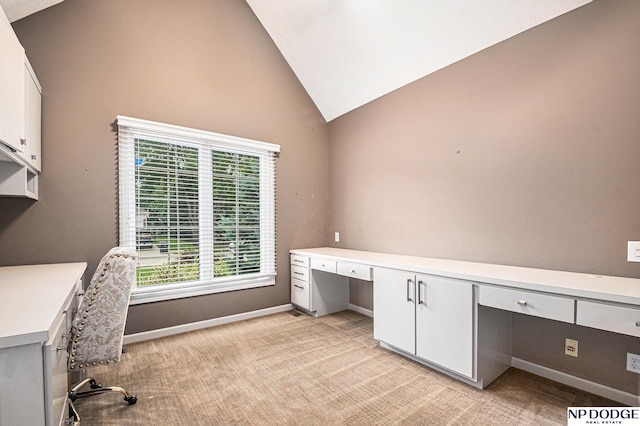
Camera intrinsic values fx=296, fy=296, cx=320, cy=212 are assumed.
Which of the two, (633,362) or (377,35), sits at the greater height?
(377,35)

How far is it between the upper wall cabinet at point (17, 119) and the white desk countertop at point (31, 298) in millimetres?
583

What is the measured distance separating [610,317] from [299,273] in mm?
2884

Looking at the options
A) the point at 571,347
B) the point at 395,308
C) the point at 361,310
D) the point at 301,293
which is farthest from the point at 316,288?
the point at 571,347

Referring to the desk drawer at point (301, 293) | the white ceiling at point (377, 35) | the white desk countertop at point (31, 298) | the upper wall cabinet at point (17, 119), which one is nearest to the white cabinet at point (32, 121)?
the upper wall cabinet at point (17, 119)

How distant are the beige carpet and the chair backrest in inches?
17.4

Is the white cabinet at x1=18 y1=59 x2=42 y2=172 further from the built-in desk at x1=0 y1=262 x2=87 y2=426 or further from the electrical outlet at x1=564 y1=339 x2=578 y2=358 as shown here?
the electrical outlet at x1=564 y1=339 x2=578 y2=358

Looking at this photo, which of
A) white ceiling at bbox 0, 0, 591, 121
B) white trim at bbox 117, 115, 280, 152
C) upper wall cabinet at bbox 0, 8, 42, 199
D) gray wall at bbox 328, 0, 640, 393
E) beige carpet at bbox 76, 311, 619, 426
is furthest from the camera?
white trim at bbox 117, 115, 280, 152

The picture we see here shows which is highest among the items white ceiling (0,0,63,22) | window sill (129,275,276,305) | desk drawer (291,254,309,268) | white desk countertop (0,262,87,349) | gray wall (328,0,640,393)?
white ceiling (0,0,63,22)

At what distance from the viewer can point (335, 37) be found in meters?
3.34

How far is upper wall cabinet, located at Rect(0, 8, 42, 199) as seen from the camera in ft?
5.38

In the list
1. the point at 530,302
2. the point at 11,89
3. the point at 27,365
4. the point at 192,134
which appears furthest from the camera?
the point at 192,134

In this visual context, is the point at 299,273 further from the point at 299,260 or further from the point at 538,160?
the point at 538,160

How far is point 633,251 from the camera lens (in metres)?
1.93

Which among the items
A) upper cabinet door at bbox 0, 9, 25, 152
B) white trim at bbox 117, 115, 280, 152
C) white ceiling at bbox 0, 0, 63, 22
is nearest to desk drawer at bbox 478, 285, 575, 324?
white trim at bbox 117, 115, 280, 152
